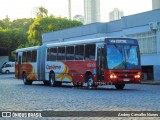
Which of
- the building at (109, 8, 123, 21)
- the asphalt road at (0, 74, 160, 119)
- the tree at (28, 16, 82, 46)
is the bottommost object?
the asphalt road at (0, 74, 160, 119)

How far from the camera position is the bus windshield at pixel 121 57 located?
1009 inches

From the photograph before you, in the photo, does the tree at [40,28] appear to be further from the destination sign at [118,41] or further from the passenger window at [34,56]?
the destination sign at [118,41]

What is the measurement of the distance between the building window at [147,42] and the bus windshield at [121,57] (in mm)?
13931

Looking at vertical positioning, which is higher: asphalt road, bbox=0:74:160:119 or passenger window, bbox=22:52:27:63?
passenger window, bbox=22:52:27:63

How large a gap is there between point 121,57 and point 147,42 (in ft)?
51.4

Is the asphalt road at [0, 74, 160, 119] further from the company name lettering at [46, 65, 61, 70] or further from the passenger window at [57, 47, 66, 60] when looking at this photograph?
the company name lettering at [46, 65, 61, 70]

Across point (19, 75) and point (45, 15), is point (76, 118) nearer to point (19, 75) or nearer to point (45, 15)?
point (19, 75)

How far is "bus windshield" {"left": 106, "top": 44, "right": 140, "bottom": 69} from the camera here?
25.6 meters

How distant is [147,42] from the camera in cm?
4094

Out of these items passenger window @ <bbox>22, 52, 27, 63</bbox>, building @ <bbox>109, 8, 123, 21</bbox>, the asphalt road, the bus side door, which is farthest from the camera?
building @ <bbox>109, 8, 123, 21</bbox>

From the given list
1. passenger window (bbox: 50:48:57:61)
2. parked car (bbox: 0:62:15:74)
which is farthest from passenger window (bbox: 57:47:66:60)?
parked car (bbox: 0:62:15:74)

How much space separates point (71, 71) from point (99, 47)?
4064mm

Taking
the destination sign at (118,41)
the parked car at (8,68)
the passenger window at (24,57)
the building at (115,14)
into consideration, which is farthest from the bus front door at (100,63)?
the building at (115,14)

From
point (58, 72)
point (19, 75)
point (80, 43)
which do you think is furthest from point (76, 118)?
point (19, 75)
